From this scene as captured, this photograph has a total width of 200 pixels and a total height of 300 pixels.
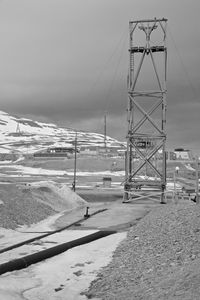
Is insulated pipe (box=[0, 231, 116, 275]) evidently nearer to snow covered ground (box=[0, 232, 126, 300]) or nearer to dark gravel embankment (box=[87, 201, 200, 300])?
snow covered ground (box=[0, 232, 126, 300])

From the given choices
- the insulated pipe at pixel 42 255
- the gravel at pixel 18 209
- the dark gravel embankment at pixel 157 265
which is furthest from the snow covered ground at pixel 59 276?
the gravel at pixel 18 209

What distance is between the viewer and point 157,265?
12.3 meters

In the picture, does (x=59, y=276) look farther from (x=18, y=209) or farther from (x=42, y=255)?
(x=18, y=209)

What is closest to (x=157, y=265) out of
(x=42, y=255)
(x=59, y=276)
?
(x=59, y=276)

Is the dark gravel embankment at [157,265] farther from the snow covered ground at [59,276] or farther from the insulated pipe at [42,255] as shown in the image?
the insulated pipe at [42,255]

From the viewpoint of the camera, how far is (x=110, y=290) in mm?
→ 10516

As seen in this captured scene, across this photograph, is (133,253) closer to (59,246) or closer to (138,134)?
(59,246)

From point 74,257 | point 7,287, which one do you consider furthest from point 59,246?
point 7,287

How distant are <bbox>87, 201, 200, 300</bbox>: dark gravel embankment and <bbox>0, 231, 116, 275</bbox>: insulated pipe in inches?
66.8

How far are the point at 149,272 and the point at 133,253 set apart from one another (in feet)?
9.52

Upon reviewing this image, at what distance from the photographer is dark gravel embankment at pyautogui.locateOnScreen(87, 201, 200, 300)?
9.33m

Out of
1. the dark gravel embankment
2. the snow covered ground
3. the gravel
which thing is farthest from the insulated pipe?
the gravel

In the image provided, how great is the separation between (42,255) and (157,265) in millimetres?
4333

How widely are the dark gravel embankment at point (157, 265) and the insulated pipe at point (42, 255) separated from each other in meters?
1.70
